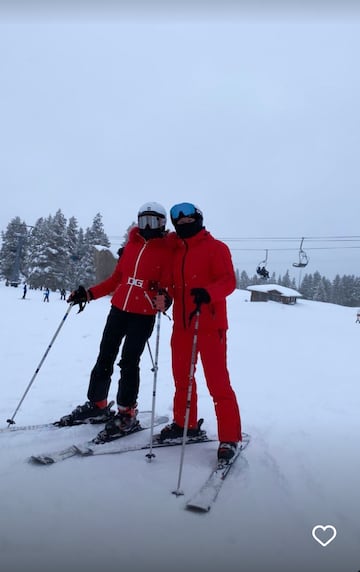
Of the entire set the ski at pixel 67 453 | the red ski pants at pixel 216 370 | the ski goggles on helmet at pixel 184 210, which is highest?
the ski goggles on helmet at pixel 184 210

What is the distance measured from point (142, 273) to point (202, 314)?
0.83 meters

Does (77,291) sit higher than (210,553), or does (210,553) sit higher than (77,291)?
(77,291)

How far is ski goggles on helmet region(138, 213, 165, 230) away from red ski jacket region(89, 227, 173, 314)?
0.13 metres

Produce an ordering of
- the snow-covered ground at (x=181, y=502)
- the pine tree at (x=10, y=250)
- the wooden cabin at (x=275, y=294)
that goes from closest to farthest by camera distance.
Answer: the snow-covered ground at (x=181, y=502)
the wooden cabin at (x=275, y=294)
the pine tree at (x=10, y=250)

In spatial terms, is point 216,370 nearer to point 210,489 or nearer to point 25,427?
point 210,489

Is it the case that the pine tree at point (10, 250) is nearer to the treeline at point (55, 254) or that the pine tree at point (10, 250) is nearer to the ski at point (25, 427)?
the treeline at point (55, 254)

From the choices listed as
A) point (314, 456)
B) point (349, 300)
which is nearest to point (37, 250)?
point (314, 456)

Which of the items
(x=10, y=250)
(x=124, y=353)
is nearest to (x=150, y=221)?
(x=124, y=353)

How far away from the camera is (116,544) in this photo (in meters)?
2.10

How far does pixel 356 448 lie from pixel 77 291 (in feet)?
12.0

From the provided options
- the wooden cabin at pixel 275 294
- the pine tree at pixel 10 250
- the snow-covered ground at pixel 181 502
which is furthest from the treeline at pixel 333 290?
the snow-covered ground at pixel 181 502

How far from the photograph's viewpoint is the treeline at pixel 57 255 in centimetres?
4794

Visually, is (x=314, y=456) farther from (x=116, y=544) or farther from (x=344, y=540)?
(x=116, y=544)

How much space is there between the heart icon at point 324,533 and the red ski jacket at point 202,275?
1769mm
